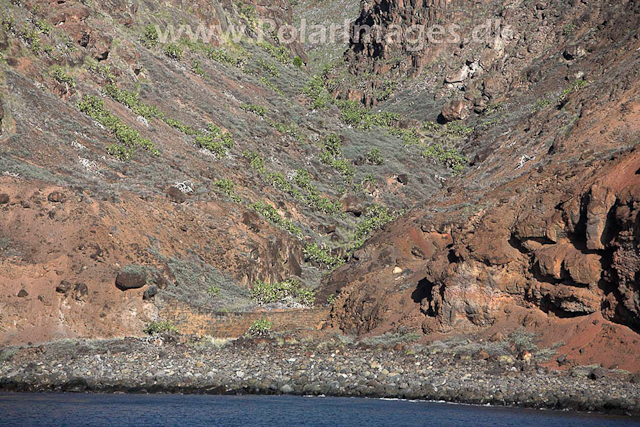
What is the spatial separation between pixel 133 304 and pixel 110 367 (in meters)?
5.79

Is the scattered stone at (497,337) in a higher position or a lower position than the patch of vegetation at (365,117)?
lower

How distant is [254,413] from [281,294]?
1885cm

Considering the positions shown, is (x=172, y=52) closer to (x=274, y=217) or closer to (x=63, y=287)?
(x=274, y=217)

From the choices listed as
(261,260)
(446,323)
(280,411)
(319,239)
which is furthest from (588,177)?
(319,239)

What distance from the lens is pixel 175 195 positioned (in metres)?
44.9

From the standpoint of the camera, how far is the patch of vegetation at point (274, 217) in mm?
49719

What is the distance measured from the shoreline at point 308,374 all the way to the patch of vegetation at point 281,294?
751 centimetres

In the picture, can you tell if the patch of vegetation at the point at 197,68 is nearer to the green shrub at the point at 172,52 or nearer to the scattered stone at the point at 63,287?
the green shrub at the point at 172,52

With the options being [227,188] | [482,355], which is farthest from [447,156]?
[482,355]

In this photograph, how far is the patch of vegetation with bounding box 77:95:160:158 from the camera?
161ft

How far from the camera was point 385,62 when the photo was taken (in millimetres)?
81000

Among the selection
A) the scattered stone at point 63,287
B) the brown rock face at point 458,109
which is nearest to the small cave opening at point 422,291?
the scattered stone at point 63,287

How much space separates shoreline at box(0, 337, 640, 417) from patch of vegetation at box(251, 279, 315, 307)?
751 cm

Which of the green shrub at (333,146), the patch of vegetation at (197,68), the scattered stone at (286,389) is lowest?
the scattered stone at (286,389)
